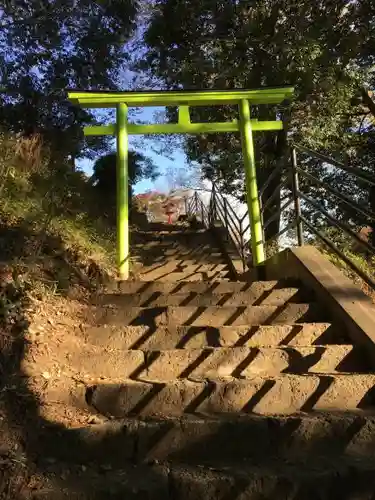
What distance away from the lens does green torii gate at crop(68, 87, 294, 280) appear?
6082mm

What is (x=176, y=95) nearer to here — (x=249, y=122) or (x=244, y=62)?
(x=249, y=122)

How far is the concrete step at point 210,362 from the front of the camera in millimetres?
3207

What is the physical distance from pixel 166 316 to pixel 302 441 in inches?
60.0

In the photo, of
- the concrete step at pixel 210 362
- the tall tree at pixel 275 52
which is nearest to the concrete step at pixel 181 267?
the tall tree at pixel 275 52

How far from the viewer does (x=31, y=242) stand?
431 cm

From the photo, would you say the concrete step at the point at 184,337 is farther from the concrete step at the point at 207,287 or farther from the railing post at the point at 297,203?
the railing post at the point at 297,203

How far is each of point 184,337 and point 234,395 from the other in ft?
2.41

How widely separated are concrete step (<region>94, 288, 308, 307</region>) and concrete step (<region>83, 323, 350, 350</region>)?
0.68 meters

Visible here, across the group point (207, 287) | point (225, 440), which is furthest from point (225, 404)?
point (207, 287)

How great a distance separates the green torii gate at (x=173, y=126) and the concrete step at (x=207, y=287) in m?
1.02

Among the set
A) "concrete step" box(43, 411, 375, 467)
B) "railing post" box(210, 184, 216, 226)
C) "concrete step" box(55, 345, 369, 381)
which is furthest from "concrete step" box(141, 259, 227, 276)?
"concrete step" box(43, 411, 375, 467)

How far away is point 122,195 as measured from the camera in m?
6.13

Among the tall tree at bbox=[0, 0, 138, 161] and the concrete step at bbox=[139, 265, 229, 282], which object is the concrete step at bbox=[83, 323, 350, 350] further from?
the tall tree at bbox=[0, 0, 138, 161]

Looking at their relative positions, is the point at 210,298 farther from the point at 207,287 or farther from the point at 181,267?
the point at 181,267
